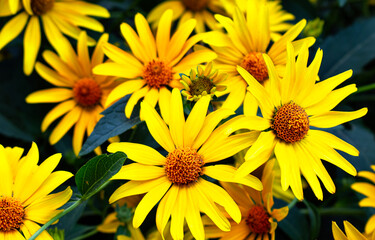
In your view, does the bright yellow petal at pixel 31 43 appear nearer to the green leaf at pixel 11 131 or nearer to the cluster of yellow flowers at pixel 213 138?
the cluster of yellow flowers at pixel 213 138

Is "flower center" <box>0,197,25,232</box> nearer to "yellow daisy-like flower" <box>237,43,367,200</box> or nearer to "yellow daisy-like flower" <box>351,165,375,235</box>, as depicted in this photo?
"yellow daisy-like flower" <box>237,43,367,200</box>

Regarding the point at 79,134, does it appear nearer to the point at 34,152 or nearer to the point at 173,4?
the point at 34,152

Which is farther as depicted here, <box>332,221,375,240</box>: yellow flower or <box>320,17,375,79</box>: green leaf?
<box>320,17,375,79</box>: green leaf

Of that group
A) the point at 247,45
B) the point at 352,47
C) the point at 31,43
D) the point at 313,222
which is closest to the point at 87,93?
the point at 31,43

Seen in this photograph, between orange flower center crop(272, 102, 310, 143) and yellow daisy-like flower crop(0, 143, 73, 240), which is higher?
orange flower center crop(272, 102, 310, 143)

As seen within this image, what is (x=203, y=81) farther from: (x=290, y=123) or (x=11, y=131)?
(x=11, y=131)

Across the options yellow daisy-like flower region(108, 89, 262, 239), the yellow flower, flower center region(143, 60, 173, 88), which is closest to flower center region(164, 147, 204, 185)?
yellow daisy-like flower region(108, 89, 262, 239)

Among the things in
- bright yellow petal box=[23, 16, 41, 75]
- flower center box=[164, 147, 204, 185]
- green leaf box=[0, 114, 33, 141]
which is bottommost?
flower center box=[164, 147, 204, 185]
